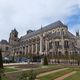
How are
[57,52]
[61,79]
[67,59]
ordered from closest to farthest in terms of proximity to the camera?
[61,79] → [67,59] → [57,52]

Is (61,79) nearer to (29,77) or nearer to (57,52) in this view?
(29,77)

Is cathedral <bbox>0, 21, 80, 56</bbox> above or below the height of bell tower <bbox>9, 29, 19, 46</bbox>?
below

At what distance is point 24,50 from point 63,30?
33.7 metres

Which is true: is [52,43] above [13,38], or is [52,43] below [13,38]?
below

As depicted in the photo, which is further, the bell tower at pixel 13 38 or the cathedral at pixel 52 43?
the bell tower at pixel 13 38

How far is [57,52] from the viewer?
79375 mm

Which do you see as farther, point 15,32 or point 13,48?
point 15,32

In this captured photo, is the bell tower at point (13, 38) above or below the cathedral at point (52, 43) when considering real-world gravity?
above

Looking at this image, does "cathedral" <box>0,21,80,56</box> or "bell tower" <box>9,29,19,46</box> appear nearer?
"cathedral" <box>0,21,80,56</box>

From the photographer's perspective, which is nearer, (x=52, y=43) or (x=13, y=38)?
(x=52, y=43)

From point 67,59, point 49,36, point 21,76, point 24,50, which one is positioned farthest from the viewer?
point 24,50

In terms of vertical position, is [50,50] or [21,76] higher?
[50,50]

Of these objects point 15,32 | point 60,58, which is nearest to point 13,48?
point 15,32

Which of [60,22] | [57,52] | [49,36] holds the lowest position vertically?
[57,52]
